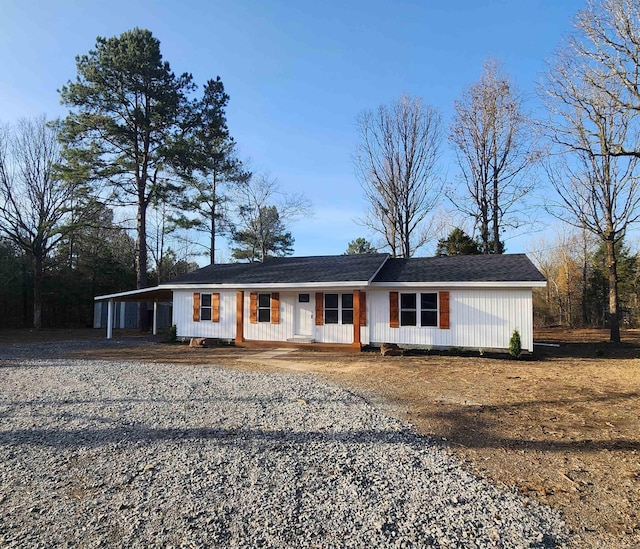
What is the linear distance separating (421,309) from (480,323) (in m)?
1.79

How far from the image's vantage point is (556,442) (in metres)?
4.43

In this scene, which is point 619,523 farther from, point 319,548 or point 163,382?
point 163,382

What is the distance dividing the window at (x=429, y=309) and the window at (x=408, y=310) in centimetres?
25

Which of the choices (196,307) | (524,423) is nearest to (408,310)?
(196,307)

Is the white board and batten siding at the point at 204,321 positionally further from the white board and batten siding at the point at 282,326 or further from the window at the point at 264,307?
the window at the point at 264,307

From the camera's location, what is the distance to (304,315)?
14.8m

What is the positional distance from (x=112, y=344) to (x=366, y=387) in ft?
37.8

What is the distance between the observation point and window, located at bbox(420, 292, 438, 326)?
1302 centimetres

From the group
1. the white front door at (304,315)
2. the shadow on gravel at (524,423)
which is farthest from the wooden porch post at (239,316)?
the shadow on gravel at (524,423)

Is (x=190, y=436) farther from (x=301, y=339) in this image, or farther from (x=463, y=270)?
(x=463, y=270)

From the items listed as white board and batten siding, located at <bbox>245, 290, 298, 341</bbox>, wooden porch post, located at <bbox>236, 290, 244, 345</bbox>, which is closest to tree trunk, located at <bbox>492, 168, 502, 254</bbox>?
white board and batten siding, located at <bbox>245, 290, 298, 341</bbox>

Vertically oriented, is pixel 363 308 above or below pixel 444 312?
above

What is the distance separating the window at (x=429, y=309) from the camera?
13016mm

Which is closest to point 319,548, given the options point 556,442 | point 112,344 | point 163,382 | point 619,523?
point 619,523
